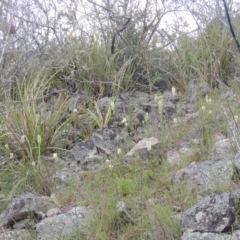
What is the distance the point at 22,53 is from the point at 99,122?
5.44ft

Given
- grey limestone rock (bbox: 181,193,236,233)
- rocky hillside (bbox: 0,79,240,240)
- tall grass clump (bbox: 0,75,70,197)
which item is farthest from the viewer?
tall grass clump (bbox: 0,75,70,197)

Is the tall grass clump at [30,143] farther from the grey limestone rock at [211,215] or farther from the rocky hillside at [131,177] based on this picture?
the grey limestone rock at [211,215]

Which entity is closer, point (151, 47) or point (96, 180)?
point (96, 180)

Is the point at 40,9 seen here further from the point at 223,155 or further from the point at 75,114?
the point at 223,155

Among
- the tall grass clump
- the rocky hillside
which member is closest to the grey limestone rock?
the rocky hillside

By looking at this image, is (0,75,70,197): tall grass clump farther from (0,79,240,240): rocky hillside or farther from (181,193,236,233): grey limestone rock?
(181,193,236,233): grey limestone rock

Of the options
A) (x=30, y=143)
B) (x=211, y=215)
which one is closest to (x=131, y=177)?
(x=211, y=215)

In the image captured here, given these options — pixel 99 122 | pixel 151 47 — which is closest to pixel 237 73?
pixel 151 47

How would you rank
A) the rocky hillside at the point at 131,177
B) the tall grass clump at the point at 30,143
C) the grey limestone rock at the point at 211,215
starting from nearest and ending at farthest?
the grey limestone rock at the point at 211,215 < the rocky hillside at the point at 131,177 < the tall grass clump at the point at 30,143

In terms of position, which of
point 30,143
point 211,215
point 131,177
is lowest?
point 211,215

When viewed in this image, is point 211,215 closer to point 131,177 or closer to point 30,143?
point 131,177

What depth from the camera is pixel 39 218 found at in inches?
115

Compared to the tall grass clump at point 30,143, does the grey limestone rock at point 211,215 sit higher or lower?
lower

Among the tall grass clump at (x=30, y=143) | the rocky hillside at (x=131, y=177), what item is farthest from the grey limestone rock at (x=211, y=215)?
the tall grass clump at (x=30, y=143)
